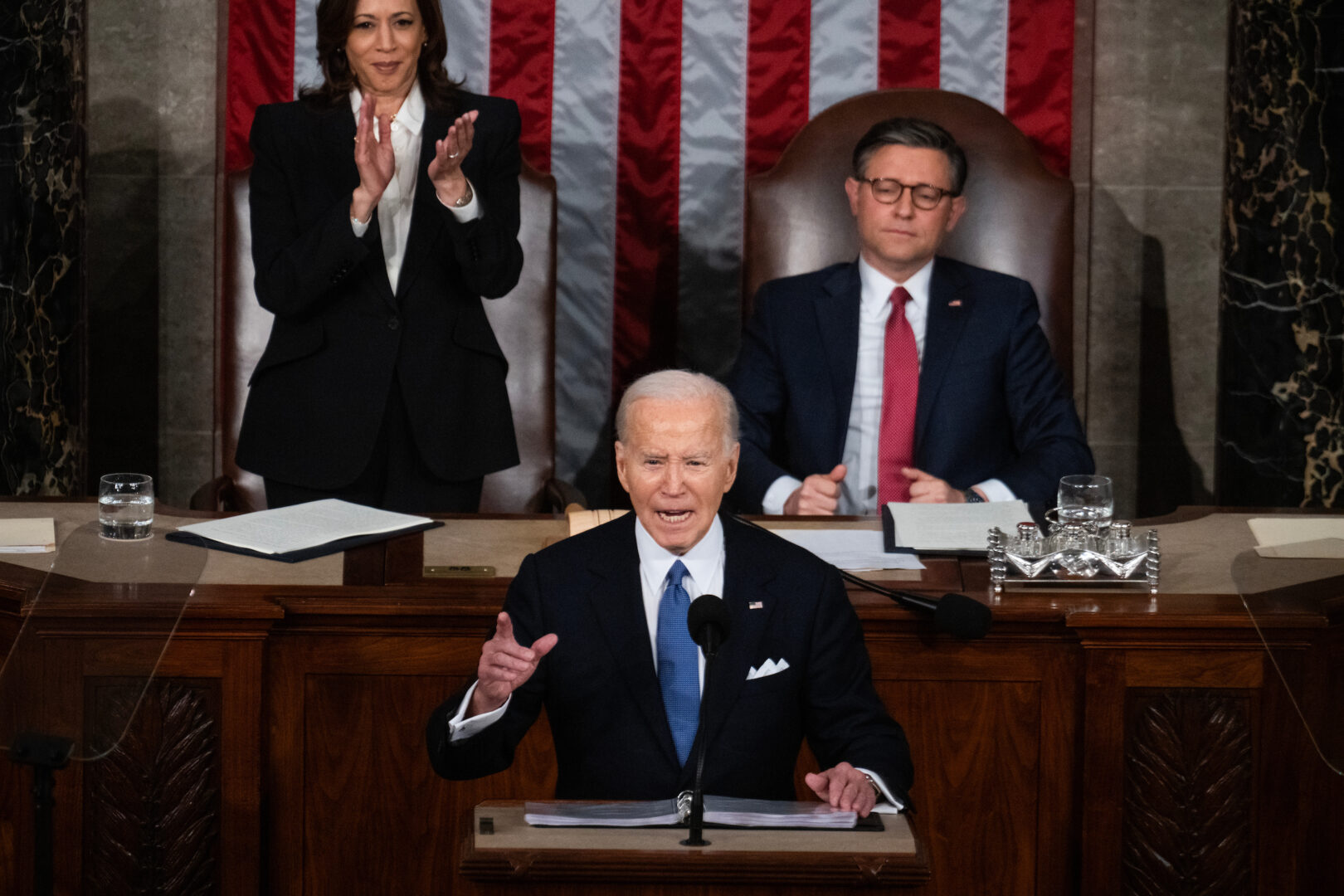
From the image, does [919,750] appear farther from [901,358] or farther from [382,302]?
[382,302]

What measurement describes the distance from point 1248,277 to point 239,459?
102 inches

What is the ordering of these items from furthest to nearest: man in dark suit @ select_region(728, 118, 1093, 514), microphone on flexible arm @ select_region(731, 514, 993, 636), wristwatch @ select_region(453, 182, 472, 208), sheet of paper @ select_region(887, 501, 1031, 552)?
man in dark suit @ select_region(728, 118, 1093, 514)
wristwatch @ select_region(453, 182, 472, 208)
sheet of paper @ select_region(887, 501, 1031, 552)
microphone on flexible arm @ select_region(731, 514, 993, 636)

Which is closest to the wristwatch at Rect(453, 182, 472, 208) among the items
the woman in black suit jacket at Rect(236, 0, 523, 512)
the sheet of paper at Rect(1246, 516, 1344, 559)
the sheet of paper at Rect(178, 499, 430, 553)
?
the woman in black suit jacket at Rect(236, 0, 523, 512)

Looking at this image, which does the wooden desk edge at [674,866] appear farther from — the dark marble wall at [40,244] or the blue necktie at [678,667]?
the dark marble wall at [40,244]

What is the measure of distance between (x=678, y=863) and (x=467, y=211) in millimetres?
2026

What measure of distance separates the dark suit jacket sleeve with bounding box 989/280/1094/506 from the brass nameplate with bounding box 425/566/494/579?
1386 millimetres

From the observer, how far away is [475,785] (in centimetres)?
257

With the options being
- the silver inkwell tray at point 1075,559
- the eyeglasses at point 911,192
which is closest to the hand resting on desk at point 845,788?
the silver inkwell tray at point 1075,559

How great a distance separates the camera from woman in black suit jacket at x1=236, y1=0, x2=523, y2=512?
12.0 feet

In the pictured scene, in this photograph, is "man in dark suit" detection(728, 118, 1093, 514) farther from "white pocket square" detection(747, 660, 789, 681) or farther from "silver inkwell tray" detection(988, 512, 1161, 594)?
"white pocket square" detection(747, 660, 789, 681)

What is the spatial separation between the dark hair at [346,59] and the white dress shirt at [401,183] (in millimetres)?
29

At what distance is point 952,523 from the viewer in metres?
3.08

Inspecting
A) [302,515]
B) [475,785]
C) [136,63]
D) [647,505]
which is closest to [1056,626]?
[647,505]

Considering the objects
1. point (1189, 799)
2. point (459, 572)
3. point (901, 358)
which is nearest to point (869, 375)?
point (901, 358)
